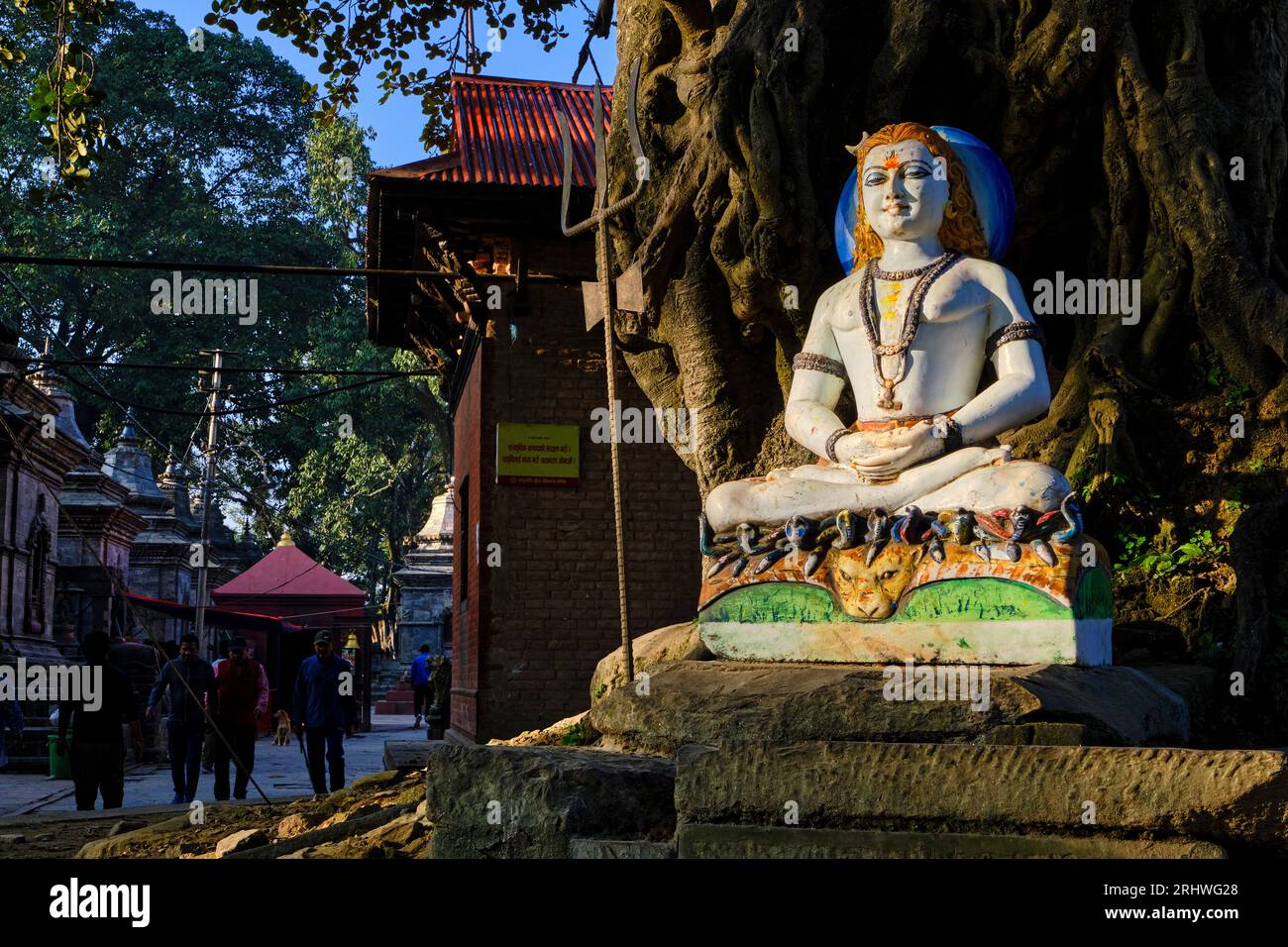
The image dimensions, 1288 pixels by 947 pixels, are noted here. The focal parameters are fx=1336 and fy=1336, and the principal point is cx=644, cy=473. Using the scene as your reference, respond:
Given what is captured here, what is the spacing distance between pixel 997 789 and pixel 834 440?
6.78 ft

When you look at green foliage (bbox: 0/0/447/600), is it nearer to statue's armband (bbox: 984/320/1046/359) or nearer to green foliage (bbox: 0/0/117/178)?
green foliage (bbox: 0/0/117/178)

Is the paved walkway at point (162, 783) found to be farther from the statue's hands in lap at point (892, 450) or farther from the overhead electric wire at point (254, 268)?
the statue's hands in lap at point (892, 450)

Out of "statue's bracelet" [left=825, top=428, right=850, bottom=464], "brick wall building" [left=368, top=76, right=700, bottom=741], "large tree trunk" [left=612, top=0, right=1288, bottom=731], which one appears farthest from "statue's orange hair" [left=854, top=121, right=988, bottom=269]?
"brick wall building" [left=368, top=76, right=700, bottom=741]

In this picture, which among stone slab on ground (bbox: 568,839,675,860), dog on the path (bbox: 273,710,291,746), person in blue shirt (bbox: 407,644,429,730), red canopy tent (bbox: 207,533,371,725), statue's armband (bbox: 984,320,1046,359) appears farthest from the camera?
red canopy tent (bbox: 207,533,371,725)

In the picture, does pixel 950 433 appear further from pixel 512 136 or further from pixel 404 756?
pixel 512 136

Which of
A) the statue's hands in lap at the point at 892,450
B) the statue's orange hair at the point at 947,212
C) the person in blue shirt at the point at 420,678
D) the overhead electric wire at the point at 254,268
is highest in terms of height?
the overhead electric wire at the point at 254,268

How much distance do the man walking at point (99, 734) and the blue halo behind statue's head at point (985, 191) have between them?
7.02 m

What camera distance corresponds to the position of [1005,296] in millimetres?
5434

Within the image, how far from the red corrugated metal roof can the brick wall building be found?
0.11 ft

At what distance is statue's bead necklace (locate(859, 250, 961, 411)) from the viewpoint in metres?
5.45

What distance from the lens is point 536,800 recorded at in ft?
14.2

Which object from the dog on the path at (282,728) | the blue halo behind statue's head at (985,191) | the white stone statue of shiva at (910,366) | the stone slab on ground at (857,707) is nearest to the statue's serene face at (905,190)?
the white stone statue of shiva at (910,366)

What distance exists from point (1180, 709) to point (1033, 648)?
0.79 m

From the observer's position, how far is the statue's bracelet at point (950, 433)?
5.18m
